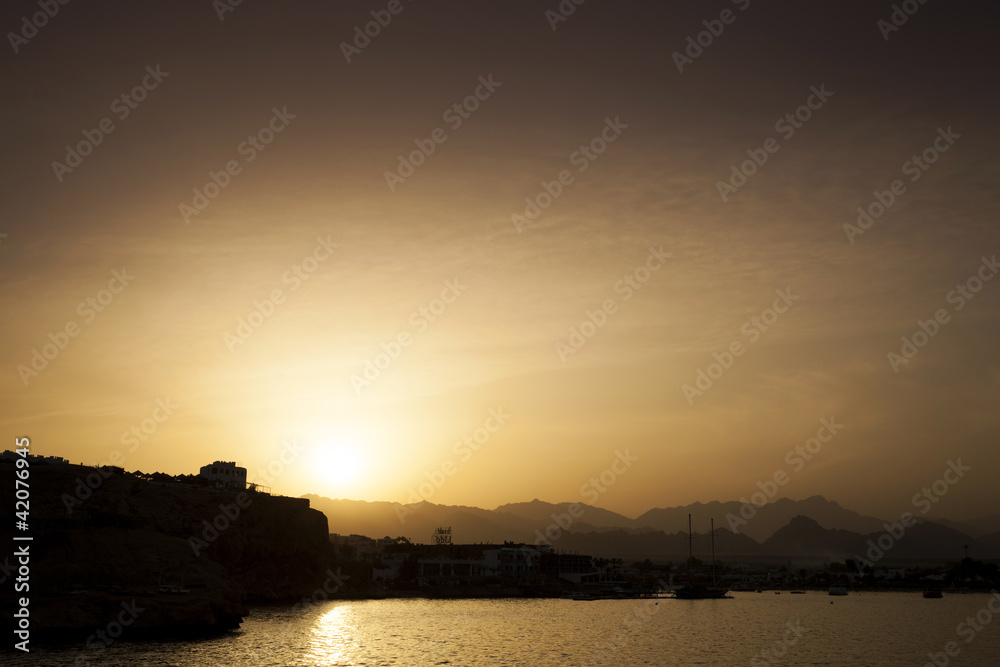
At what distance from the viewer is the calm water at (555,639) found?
66.3 m

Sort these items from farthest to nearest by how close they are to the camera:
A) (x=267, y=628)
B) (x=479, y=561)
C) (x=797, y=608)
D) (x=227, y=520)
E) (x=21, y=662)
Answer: (x=479, y=561) → (x=797, y=608) → (x=227, y=520) → (x=267, y=628) → (x=21, y=662)

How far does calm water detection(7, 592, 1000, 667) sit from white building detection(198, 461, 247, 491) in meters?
41.0

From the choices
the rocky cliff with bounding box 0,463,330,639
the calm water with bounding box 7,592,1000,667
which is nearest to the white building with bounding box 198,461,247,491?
the rocky cliff with bounding box 0,463,330,639

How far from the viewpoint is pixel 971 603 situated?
559 feet

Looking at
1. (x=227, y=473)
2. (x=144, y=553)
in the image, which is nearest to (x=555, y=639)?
(x=144, y=553)

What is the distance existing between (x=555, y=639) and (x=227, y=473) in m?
101

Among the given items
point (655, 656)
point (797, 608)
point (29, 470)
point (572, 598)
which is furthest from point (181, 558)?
point (797, 608)

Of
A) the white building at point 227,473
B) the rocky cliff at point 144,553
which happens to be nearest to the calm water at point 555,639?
the rocky cliff at point 144,553

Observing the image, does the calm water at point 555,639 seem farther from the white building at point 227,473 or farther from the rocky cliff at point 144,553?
the white building at point 227,473

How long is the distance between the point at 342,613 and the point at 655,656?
56003 millimetres

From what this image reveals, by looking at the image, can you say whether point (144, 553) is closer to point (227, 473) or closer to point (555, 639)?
point (555, 639)

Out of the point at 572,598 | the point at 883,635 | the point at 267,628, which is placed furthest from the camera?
the point at 572,598

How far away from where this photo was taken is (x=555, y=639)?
8562 centimetres

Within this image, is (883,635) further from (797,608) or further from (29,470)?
(29,470)
